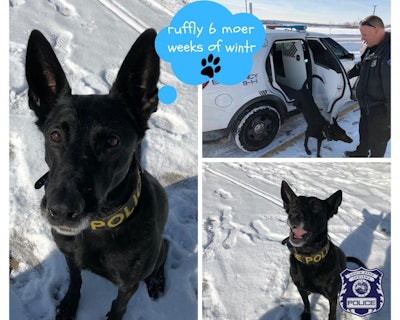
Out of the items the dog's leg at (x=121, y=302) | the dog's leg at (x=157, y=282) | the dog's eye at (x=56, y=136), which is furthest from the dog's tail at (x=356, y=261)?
the dog's eye at (x=56, y=136)

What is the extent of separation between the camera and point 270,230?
250 centimetres

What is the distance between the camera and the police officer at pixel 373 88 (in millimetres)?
2352

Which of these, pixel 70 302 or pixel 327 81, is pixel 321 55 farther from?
pixel 70 302

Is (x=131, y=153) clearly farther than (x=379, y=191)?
No

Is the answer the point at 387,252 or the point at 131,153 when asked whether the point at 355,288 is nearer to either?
the point at 387,252

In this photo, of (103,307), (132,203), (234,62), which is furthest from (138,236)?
(234,62)

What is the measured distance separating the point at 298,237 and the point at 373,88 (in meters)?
1.07

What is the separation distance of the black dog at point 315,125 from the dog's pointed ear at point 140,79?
107cm

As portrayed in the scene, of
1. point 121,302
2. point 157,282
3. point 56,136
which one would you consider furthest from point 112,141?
point 157,282

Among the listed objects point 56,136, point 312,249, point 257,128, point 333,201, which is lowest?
point 312,249

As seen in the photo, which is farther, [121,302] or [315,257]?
[315,257]

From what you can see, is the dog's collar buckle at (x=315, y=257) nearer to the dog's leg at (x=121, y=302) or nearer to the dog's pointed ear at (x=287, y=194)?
the dog's pointed ear at (x=287, y=194)
